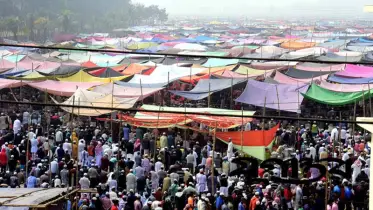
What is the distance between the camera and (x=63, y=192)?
704 centimetres

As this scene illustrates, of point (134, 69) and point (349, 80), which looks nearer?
point (349, 80)

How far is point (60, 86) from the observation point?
56.9ft

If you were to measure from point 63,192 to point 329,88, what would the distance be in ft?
35.5

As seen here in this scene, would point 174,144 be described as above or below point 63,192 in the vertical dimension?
below

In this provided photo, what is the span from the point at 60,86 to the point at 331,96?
19.3 feet

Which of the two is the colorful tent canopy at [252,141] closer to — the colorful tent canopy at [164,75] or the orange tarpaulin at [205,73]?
the colorful tent canopy at [164,75]

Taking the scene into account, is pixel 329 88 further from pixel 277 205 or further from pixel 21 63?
pixel 21 63

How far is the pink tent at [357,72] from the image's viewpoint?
19.2 metres

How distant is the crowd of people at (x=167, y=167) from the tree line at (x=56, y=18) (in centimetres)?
2992

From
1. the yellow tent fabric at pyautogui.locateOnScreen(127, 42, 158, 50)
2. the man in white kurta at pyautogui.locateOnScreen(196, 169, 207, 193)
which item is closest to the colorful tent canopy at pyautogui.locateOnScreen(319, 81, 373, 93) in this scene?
the man in white kurta at pyautogui.locateOnScreen(196, 169, 207, 193)

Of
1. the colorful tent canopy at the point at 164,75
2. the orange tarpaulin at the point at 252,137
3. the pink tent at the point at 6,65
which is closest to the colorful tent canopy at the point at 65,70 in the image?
the pink tent at the point at 6,65

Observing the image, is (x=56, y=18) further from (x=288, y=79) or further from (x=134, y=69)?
(x=288, y=79)

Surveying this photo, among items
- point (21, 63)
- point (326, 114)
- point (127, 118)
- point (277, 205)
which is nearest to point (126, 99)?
point (127, 118)

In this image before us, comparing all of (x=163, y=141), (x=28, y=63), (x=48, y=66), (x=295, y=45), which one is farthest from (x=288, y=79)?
(x=295, y=45)
